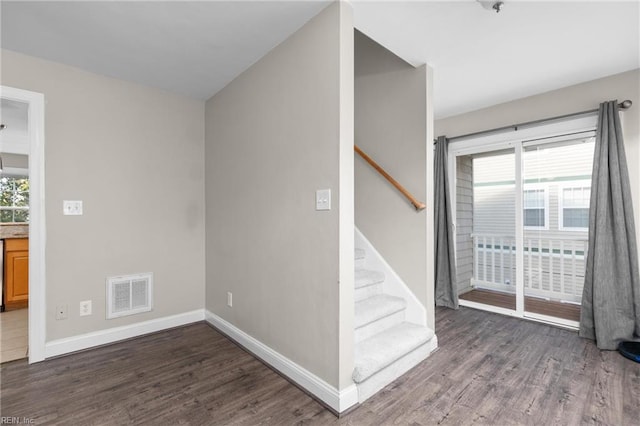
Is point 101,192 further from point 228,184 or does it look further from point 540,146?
point 540,146

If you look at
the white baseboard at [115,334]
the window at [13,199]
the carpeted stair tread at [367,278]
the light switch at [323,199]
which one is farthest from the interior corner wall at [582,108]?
→ the window at [13,199]

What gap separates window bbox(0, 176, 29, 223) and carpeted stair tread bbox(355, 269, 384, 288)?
199 inches

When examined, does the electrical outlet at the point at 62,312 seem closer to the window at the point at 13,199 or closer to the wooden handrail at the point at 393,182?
the wooden handrail at the point at 393,182

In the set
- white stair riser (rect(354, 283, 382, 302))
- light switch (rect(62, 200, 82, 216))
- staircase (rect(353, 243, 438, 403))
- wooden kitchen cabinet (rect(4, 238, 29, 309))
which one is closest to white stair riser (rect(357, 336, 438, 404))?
staircase (rect(353, 243, 438, 403))

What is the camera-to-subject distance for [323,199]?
74.4 inches

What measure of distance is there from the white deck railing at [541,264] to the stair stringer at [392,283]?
189 cm

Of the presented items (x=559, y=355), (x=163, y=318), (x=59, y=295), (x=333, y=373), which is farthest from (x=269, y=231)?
(x=559, y=355)

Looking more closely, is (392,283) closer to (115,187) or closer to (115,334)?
(115,334)

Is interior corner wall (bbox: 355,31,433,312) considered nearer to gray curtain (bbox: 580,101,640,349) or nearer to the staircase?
the staircase

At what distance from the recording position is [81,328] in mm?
2609

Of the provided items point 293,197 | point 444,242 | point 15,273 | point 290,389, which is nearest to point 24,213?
point 15,273

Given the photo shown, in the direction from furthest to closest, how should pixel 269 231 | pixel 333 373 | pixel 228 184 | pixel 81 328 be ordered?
pixel 228 184
pixel 81 328
pixel 269 231
pixel 333 373

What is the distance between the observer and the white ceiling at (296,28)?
1903 millimetres

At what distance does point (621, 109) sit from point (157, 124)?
14.5ft
